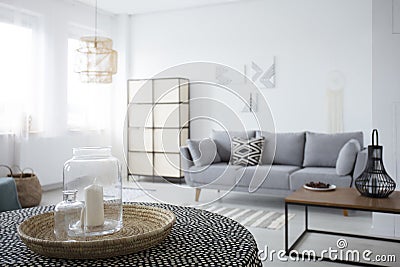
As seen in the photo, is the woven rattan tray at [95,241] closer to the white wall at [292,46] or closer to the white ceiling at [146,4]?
the white wall at [292,46]

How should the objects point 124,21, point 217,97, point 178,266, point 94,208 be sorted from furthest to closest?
point 124,21 < point 217,97 < point 94,208 < point 178,266

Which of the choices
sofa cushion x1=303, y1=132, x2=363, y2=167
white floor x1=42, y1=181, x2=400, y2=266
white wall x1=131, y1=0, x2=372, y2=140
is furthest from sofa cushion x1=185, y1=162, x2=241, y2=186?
white wall x1=131, y1=0, x2=372, y2=140

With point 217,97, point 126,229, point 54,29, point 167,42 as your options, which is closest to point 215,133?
point 217,97

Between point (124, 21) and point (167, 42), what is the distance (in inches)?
35.4

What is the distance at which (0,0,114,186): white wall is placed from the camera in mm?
5285

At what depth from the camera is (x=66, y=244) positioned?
3.09ft

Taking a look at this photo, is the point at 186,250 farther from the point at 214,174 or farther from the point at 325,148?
the point at 325,148

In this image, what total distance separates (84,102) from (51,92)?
0.79m

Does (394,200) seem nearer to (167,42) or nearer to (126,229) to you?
(126,229)

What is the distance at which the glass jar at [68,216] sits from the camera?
43.2 inches


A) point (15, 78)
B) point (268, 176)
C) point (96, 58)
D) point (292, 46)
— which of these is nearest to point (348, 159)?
point (268, 176)

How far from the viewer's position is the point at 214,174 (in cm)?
464

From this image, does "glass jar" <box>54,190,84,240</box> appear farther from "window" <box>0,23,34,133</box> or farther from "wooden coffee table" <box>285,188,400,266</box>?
"window" <box>0,23,34,133</box>

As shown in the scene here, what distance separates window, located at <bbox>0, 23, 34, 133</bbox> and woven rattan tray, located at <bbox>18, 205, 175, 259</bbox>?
13.4 ft
